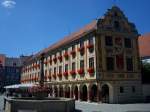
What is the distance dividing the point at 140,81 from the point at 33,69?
36792 millimetres

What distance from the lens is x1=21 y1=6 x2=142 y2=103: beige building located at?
40.0 metres

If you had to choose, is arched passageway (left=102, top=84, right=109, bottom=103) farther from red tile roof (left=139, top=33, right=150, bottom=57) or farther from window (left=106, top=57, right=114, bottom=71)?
red tile roof (left=139, top=33, right=150, bottom=57)

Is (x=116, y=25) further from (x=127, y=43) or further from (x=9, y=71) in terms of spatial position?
(x=9, y=71)

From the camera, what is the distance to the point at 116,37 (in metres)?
41.9

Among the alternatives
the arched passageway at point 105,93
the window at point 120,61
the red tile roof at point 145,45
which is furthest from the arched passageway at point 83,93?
the red tile roof at point 145,45

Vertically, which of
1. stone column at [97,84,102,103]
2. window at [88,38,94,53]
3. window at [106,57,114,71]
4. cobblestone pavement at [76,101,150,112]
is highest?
window at [88,38,94,53]

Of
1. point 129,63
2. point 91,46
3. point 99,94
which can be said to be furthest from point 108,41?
point 99,94

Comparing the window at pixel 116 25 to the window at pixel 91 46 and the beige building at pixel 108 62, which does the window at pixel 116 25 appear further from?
the window at pixel 91 46

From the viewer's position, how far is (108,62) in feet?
133

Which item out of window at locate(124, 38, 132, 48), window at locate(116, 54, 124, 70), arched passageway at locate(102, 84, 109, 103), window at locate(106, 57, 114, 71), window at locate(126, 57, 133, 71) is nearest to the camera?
arched passageway at locate(102, 84, 109, 103)

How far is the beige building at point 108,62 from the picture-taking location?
40.0m

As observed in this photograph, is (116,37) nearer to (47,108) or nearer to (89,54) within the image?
(89,54)

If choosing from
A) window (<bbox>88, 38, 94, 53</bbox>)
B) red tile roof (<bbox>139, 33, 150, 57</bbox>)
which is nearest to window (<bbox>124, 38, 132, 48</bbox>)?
window (<bbox>88, 38, 94, 53</bbox>)

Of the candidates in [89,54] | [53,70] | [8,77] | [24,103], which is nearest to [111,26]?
[89,54]
